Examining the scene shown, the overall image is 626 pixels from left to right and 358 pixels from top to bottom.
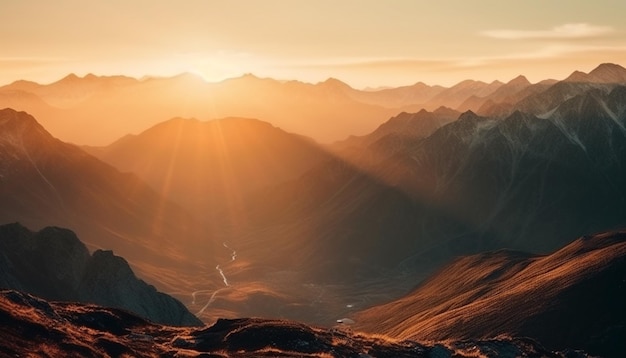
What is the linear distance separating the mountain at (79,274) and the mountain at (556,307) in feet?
166

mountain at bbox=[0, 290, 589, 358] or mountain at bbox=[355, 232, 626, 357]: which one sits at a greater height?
mountain at bbox=[0, 290, 589, 358]

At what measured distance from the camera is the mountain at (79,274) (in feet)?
464

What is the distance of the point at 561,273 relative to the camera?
143 meters

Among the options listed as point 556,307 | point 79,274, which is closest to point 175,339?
point 556,307

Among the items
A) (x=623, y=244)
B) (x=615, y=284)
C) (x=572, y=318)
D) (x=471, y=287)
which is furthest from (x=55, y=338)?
(x=471, y=287)

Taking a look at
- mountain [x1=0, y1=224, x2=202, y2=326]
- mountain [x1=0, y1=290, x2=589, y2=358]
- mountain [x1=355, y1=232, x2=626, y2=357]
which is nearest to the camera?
mountain [x1=0, y1=290, x2=589, y2=358]

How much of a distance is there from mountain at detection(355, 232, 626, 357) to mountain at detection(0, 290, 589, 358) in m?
55.0

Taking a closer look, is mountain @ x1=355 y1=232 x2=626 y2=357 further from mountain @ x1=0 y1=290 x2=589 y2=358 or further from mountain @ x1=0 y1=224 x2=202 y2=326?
mountain @ x1=0 y1=290 x2=589 y2=358

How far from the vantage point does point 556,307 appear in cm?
12850

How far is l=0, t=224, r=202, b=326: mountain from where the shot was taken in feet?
464

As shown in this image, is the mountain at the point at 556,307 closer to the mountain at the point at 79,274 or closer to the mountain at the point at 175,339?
the mountain at the point at 79,274

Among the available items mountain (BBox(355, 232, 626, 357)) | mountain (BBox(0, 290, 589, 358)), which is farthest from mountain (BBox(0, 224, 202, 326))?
mountain (BBox(0, 290, 589, 358))

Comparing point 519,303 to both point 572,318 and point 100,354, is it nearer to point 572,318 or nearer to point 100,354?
point 572,318

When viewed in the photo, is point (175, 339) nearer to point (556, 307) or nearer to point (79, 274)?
point (556, 307)
